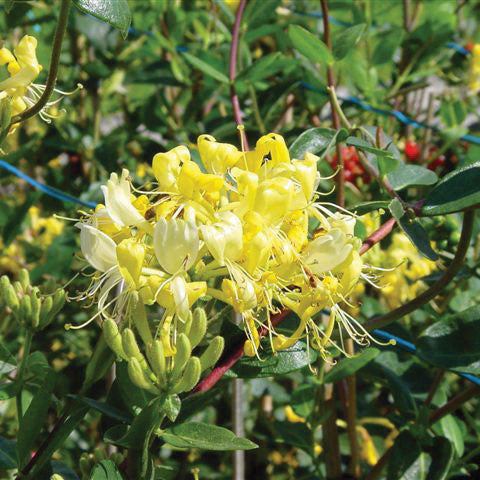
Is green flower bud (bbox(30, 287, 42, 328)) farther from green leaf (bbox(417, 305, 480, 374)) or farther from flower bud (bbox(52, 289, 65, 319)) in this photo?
green leaf (bbox(417, 305, 480, 374))

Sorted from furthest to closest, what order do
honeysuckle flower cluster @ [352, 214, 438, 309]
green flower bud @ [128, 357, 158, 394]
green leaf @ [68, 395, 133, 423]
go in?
honeysuckle flower cluster @ [352, 214, 438, 309] < green leaf @ [68, 395, 133, 423] < green flower bud @ [128, 357, 158, 394]

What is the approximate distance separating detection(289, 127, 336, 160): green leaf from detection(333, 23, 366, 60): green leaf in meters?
0.21

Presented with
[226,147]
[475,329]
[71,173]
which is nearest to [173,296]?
[226,147]

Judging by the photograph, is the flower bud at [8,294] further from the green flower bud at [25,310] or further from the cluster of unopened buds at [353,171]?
the cluster of unopened buds at [353,171]

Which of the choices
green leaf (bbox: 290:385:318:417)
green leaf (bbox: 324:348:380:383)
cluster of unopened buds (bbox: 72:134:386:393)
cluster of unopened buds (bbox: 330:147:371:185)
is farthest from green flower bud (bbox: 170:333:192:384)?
cluster of unopened buds (bbox: 330:147:371:185)

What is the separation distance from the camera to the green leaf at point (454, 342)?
86cm

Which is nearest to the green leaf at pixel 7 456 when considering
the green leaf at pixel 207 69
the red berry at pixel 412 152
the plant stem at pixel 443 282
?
the plant stem at pixel 443 282

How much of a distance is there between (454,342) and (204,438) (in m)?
0.39

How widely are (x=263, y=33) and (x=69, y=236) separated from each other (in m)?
0.58

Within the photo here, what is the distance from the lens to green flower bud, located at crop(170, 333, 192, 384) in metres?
0.57

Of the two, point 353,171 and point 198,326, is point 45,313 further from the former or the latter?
point 353,171

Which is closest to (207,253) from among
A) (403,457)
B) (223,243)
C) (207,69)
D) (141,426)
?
(223,243)

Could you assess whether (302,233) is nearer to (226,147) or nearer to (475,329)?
(226,147)

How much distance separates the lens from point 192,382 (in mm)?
586
